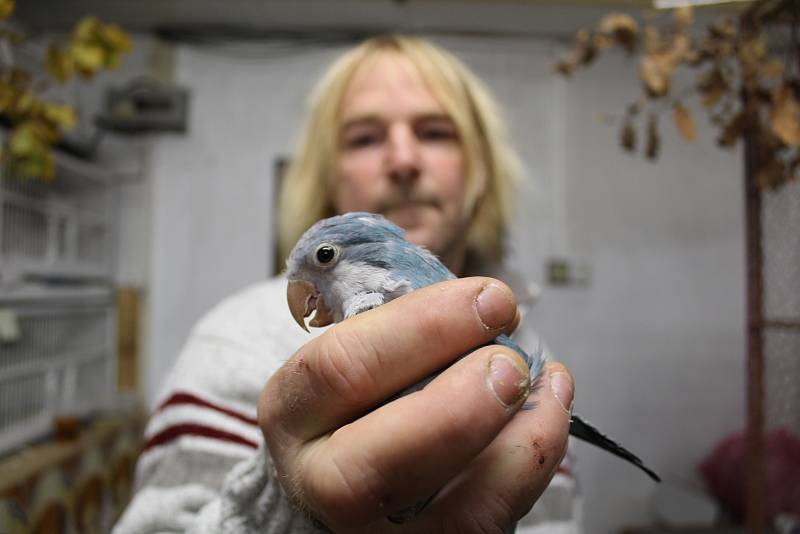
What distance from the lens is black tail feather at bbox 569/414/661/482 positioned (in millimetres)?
382

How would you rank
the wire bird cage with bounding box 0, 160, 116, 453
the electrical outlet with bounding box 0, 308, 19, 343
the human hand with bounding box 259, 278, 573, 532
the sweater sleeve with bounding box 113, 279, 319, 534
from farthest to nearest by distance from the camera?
the wire bird cage with bounding box 0, 160, 116, 453, the electrical outlet with bounding box 0, 308, 19, 343, the sweater sleeve with bounding box 113, 279, 319, 534, the human hand with bounding box 259, 278, 573, 532

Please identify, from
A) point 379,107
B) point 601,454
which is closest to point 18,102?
point 379,107

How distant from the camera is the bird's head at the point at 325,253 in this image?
44 cm

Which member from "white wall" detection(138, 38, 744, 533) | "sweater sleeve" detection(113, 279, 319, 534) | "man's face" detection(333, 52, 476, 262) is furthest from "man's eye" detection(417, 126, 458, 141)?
"white wall" detection(138, 38, 744, 533)

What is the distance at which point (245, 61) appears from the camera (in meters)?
2.45

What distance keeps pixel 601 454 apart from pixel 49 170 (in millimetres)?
2125

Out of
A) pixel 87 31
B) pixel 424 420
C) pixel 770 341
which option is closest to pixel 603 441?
pixel 424 420

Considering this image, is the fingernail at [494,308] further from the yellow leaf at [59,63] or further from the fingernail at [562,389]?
the yellow leaf at [59,63]

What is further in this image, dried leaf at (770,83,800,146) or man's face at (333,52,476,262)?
dried leaf at (770,83,800,146)

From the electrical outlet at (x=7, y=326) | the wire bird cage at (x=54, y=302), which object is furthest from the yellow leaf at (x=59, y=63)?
the electrical outlet at (x=7, y=326)

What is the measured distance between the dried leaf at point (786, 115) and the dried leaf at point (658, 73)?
189mm

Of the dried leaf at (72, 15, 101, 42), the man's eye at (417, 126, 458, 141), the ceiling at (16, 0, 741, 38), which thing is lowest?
the man's eye at (417, 126, 458, 141)

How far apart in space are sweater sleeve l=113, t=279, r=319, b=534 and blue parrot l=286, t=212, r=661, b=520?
205 mm

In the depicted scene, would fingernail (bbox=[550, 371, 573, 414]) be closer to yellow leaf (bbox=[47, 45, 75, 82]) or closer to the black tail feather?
the black tail feather
